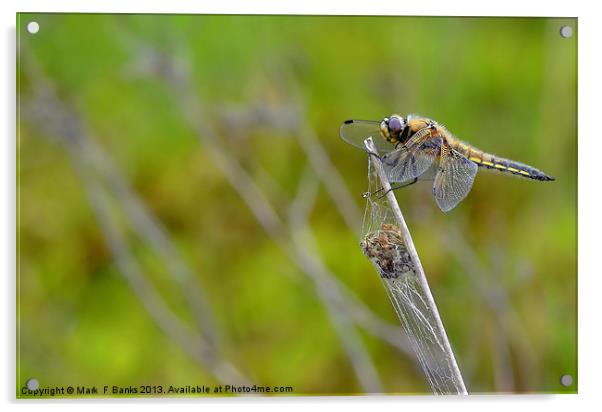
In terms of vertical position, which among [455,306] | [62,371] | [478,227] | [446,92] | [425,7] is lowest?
[62,371]

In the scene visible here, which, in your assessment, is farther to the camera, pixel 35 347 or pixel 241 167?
pixel 241 167

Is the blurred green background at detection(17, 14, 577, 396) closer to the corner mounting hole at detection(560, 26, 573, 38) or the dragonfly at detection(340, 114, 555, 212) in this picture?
the corner mounting hole at detection(560, 26, 573, 38)

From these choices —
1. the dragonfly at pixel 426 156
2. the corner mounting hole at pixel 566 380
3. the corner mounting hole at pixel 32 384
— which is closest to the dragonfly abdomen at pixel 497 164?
the dragonfly at pixel 426 156

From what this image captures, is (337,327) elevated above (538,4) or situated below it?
below

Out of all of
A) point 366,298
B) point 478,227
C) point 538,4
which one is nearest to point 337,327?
point 366,298

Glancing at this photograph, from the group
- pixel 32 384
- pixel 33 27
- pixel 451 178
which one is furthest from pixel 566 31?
pixel 32 384

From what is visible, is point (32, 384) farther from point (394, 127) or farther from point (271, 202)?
point (394, 127)

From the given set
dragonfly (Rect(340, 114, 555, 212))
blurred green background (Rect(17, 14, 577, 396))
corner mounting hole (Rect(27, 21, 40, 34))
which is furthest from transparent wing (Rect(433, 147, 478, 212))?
corner mounting hole (Rect(27, 21, 40, 34))

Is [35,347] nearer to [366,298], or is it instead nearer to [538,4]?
[366,298]
